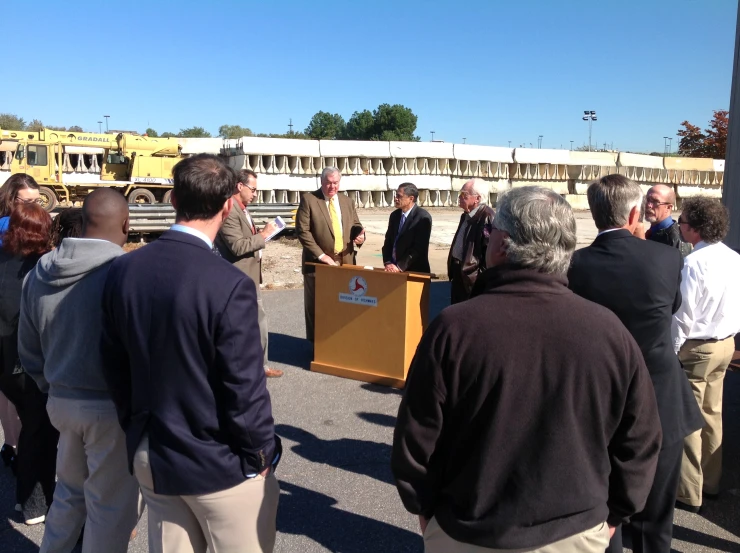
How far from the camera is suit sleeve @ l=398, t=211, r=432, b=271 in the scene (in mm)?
6520

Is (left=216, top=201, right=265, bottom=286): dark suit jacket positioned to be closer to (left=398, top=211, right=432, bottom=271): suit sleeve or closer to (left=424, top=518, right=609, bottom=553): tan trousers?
(left=398, top=211, right=432, bottom=271): suit sleeve

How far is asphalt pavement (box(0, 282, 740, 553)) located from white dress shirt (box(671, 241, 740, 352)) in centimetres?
118

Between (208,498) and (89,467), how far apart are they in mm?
849

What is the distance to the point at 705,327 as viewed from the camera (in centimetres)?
371

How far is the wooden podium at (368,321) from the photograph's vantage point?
6027 mm

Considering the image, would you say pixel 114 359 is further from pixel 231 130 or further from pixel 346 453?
pixel 231 130

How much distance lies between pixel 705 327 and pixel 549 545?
96.8 inches

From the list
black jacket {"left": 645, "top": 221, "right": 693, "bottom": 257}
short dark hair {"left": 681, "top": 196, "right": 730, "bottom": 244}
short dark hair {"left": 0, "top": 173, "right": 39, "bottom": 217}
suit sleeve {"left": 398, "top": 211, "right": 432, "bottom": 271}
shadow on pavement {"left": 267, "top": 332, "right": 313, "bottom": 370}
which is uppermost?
short dark hair {"left": 0, "top": 173, "right": 39, "bottom": 217}

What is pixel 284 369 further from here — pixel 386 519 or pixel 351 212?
pixel 386 519

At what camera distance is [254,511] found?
2.26m

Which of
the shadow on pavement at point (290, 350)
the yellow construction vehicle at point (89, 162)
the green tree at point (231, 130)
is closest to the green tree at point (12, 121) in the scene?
the green tree at point (231, 130)

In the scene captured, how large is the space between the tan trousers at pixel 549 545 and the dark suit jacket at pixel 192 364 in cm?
66

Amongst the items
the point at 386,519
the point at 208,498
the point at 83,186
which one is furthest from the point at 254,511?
the point at 83,186

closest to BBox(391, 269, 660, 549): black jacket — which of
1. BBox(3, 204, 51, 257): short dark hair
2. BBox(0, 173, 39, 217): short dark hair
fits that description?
BBox(3, 204, 51, 257): short dark hair
